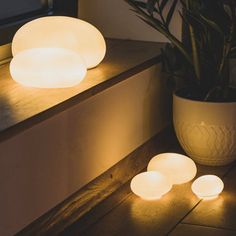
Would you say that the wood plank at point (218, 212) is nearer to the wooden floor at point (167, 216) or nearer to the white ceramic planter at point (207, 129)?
the wooden floor at point (167, 216)

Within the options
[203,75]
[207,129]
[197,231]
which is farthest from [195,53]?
[197,231]

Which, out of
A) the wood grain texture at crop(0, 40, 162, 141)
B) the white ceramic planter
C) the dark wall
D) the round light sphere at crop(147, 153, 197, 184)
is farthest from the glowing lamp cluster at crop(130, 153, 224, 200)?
the dark wall

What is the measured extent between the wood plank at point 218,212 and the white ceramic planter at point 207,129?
169 mm

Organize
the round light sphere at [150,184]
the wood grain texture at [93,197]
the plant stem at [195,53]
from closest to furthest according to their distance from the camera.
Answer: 1. the wood grain texture at [93,197]
2. the round light sphere at [150,184]
3. the plant stem at [195,53]

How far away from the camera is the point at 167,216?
2.03 meters

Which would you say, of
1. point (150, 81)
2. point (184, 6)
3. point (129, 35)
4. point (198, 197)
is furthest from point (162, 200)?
point (129, 35)

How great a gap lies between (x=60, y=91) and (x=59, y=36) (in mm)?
249

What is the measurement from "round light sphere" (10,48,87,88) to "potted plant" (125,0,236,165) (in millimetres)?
335

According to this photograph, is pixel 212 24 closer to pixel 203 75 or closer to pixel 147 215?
pixel 203 75

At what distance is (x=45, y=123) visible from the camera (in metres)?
1.82

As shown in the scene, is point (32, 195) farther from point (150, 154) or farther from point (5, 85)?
point (150, 154)

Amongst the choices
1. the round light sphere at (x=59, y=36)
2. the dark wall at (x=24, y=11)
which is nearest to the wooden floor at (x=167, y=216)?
the round light sphere at (x=59, y=36)

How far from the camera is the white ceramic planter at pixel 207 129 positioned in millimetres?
2279

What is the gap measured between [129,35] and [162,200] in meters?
0.78
